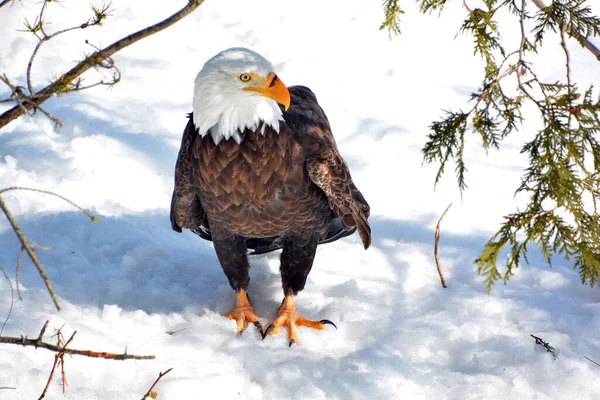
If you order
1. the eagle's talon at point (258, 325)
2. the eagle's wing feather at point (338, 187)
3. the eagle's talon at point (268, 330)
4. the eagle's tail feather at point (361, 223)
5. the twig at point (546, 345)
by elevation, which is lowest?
the twig at point (546, 345)

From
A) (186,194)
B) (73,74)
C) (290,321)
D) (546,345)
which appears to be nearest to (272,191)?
(186,194)

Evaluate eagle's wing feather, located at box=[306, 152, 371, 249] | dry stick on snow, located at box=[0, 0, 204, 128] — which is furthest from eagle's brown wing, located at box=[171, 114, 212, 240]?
dry stick on snow, located at box=[0, 0, 204, 128]

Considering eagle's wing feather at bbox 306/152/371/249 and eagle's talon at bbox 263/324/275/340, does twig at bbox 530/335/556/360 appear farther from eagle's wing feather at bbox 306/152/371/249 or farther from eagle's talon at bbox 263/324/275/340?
eagle's talon at bbox 263/324/275/340

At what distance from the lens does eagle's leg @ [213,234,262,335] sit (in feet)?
12.2

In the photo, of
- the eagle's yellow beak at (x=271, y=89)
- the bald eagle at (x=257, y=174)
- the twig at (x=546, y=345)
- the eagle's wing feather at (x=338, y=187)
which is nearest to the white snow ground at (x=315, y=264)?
the twig at (x=546, y=345)

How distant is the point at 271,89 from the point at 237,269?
1.19 meters

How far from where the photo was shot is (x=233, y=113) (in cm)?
323

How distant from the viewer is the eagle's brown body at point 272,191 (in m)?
3.27

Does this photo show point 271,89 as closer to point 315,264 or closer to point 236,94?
point 236,94

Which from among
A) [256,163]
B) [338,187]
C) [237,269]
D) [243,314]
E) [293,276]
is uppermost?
[256,163]

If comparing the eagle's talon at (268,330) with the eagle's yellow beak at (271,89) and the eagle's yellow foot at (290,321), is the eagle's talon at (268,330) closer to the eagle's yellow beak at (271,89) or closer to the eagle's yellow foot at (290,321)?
the eagle's yellow foot at (290,321)

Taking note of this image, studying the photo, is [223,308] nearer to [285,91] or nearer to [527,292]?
[285,91]

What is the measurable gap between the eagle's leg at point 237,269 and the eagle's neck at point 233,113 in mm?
724

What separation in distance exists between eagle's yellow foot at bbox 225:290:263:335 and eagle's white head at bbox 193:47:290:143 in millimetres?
1090
